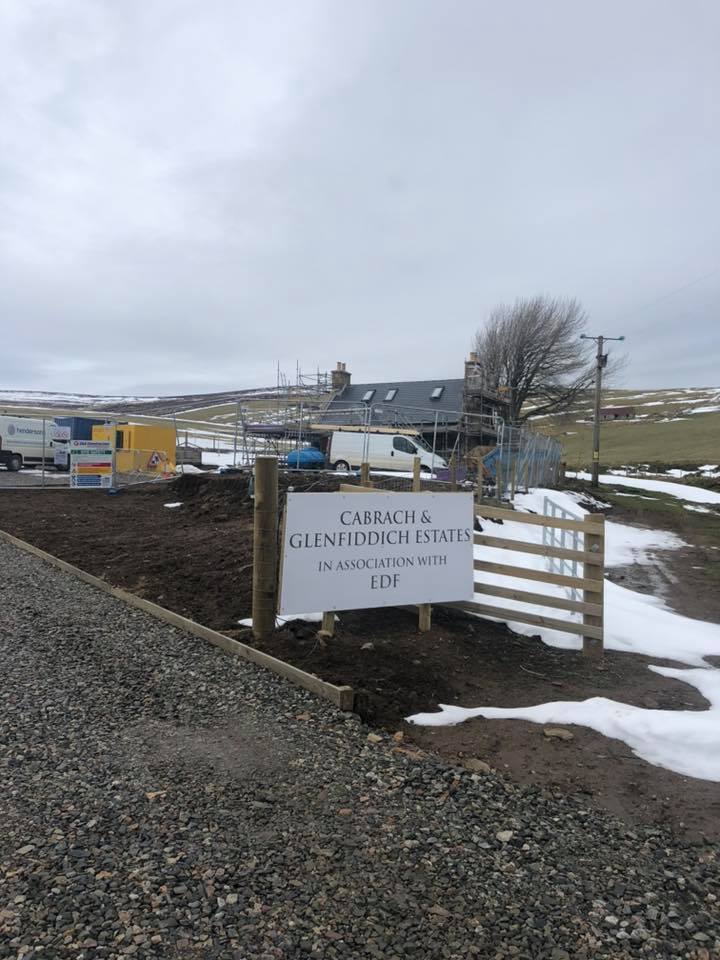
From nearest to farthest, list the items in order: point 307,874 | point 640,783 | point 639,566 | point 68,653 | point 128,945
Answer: point 128,945 → point 307,874 → point 640,783 → point 68,653 → point 639,566

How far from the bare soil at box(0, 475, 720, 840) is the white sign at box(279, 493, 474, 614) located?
0.41m

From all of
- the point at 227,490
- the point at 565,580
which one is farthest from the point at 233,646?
the point at 227,490

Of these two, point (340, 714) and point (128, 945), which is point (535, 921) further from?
point (340, 714)

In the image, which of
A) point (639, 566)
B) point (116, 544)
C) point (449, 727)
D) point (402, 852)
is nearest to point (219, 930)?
point (402, 852)

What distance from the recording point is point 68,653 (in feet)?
17.6

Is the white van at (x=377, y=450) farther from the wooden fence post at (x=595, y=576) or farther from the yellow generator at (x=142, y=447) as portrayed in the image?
the wooden fence post at (x=595, y=576)

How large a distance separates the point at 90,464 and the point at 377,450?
39.3ft

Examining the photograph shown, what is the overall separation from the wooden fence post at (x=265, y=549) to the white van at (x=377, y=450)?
20402 mm

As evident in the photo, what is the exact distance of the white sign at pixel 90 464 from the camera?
742 inches

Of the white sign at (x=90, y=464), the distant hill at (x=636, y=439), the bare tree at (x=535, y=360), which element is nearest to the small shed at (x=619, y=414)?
the distant hill at (x=636, y=439)

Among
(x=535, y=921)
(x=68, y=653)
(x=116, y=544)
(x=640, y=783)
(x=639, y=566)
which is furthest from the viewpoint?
(x=639, y=566)

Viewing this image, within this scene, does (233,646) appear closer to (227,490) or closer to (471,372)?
(227,490)

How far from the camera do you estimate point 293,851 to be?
285cm

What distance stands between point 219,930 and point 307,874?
447 millimetres
